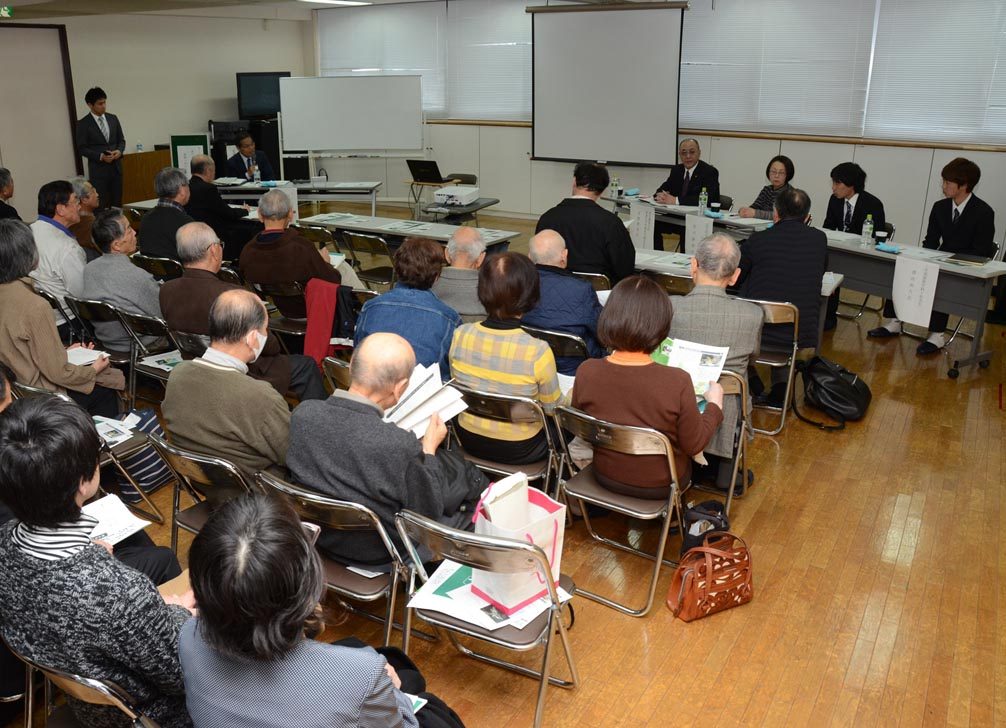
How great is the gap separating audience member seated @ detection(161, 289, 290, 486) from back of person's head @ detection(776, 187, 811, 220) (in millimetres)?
3319

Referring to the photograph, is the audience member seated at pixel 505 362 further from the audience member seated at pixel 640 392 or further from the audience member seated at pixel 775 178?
the audience member seated at pixel 775 178

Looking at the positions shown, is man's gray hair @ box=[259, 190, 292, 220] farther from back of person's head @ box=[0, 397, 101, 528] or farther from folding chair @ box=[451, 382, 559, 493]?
back of person's head @ box=[0, 397, 101, 528]

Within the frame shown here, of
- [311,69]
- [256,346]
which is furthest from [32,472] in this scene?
[311,69]

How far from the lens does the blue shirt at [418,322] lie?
A: 3.73 m

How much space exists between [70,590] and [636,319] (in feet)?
6.58

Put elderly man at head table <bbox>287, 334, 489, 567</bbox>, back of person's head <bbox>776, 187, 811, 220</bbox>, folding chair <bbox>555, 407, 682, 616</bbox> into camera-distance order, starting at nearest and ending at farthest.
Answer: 1. elderly man at head table <bbox>287, 334, 489, 567</bbox>
2. folding chair <bbox>555, 407, 682, 616</bbox>
3. back of person's head <bbox>776, 187, 811, 220</bbox>

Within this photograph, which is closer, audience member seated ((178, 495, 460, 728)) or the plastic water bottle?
audience member seated ((178, 495, 460, 728))

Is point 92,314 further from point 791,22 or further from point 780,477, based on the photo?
point 791,22

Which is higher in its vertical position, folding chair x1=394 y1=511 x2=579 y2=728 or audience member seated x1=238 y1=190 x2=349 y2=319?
audience member seated x1=238 y1=190 x2=349 y2=319

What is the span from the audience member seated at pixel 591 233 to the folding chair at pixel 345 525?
3078 mm

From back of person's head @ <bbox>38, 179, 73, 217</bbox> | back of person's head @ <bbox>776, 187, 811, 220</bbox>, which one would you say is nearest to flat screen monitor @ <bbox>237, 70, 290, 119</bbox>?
back of person's head @ <bbox>38, 179, 73, 217</bbox>

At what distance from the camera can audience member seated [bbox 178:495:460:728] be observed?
4.76ft

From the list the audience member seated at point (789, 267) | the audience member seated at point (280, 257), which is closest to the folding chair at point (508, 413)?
the audience member seated at point (789, 267)

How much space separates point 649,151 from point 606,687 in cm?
831
